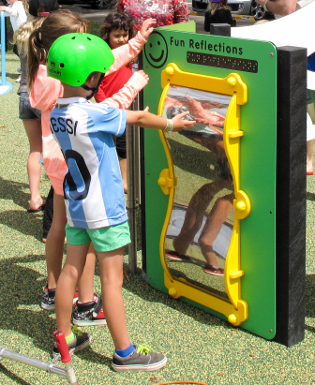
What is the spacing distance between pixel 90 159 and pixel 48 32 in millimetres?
867

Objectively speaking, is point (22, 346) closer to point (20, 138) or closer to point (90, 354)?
point (90, 354)

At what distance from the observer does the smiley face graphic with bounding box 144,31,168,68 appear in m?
3.40

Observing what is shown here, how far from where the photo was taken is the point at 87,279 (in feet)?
11.3

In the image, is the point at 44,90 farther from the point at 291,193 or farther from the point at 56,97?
the point at 291,193

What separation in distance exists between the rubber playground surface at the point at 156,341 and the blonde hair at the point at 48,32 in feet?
4.38

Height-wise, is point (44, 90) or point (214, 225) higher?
point (44, 90)

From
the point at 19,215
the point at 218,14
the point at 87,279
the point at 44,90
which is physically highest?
the point at 218,14

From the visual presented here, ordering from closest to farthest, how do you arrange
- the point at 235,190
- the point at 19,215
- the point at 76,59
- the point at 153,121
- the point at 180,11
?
the point at 76,59 → the point at 153,121 → the point at 235,190 → the point at 180,11 → the point at 19,215

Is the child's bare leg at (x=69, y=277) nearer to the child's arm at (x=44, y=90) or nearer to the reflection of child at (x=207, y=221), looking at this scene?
the reflection of child at (x=207, y=221)

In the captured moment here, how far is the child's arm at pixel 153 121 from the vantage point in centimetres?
289

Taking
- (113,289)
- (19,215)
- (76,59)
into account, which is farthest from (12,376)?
(19,215)

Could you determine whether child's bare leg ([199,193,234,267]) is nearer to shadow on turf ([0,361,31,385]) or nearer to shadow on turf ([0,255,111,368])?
shadow on turf ([0,255,111,368])

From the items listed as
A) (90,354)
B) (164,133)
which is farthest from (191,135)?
(90,354)

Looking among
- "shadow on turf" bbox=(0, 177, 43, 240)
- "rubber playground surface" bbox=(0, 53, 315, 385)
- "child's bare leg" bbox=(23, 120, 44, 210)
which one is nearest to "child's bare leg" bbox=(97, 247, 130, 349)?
"rubber playground surface" bbox=(0, 53, 315, 385)
